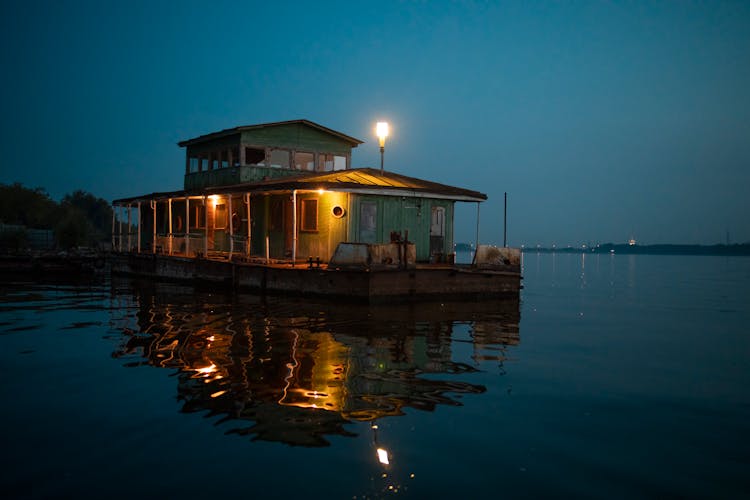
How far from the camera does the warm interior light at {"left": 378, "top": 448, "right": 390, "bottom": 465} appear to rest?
618 cm

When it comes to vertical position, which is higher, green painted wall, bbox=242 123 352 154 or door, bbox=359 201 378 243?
green painted wall, bbox=242 123 352 154

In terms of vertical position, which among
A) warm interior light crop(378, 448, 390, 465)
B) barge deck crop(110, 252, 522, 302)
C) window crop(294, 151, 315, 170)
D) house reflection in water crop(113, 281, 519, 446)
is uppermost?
window crop(294, 151, 315, 170)

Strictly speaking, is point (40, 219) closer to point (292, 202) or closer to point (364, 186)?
point (292, 202)

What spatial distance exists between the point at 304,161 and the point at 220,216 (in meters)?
5.28

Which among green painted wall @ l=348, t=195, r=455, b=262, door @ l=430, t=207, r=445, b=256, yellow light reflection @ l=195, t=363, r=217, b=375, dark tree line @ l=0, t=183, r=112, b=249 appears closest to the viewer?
yellow light reflection @ l=195, t=363, r=217, b=375

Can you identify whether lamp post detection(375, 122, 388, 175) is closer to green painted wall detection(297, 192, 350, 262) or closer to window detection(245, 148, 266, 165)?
green painted wall detection(297, 192, 350, 262)

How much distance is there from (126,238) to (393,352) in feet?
91.8

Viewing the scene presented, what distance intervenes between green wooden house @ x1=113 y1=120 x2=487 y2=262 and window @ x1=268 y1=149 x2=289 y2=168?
0.05m

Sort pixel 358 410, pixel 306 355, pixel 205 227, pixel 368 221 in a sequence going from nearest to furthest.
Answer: pixel 358 410, pixel 306 355, pixel 368 221, pixel 205 227

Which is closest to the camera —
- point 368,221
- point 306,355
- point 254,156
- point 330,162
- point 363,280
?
point 306,355

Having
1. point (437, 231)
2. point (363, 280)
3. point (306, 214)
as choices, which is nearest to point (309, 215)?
point (306, 214)

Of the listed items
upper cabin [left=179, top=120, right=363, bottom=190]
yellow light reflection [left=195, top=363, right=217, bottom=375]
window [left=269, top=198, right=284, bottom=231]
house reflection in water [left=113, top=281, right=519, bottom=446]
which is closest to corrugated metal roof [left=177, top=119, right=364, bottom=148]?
upper cabin [left=179, top=120, right=363, bottom=190]

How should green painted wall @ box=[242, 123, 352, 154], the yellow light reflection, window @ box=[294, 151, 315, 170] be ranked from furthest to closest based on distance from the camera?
window @ box=[294, 151, 315, 170] → green painted wall @ box=[242, 123, 352, 154] → the yellow light reflection

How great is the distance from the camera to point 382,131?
23047 millimetres
